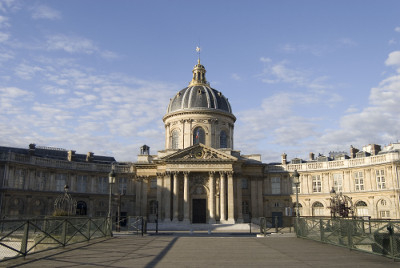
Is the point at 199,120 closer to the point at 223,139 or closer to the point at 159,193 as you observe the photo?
the point at 223,139

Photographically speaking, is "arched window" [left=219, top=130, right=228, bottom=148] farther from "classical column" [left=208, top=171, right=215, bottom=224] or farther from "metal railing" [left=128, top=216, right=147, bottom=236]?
"metal railing" [left=128, top=216, right=147, bottom=236]

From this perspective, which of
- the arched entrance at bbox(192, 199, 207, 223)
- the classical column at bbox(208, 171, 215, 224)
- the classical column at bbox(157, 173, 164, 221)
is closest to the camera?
the classical column at bbox(208, 171, 215, 224)

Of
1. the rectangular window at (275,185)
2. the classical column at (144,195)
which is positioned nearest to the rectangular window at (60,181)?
the classical column at (144,195)

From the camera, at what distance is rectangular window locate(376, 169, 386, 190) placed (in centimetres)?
4814

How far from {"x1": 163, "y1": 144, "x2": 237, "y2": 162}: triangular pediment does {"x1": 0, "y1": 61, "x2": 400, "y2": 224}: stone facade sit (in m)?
0.14

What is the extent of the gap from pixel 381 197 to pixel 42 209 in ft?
150

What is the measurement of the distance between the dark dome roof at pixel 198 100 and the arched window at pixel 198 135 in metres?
3.58

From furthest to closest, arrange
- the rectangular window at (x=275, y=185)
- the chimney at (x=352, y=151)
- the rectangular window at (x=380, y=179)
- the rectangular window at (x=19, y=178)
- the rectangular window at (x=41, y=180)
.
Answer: the rectangular window at (x=275, y=185)
the chimney at (x=352, y=151)
the rectangular window at (x=41, y=180)
the rectangular window at (x=380, y=179)
the rectangular window at (x=19, y=178)

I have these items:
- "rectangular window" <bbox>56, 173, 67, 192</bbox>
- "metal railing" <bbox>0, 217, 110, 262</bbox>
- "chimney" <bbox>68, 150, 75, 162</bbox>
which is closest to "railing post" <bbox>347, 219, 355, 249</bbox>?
"metal railing" <bbox>0, 217, 110, 262</bbox>

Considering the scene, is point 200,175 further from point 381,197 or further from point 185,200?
point 381,197

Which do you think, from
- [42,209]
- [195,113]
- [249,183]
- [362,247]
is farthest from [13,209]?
[362,247]

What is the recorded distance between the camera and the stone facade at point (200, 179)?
48312 mm

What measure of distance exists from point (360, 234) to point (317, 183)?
39.7 m

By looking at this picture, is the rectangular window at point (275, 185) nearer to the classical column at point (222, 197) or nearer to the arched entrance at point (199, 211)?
the classical column at point (222, 197)
